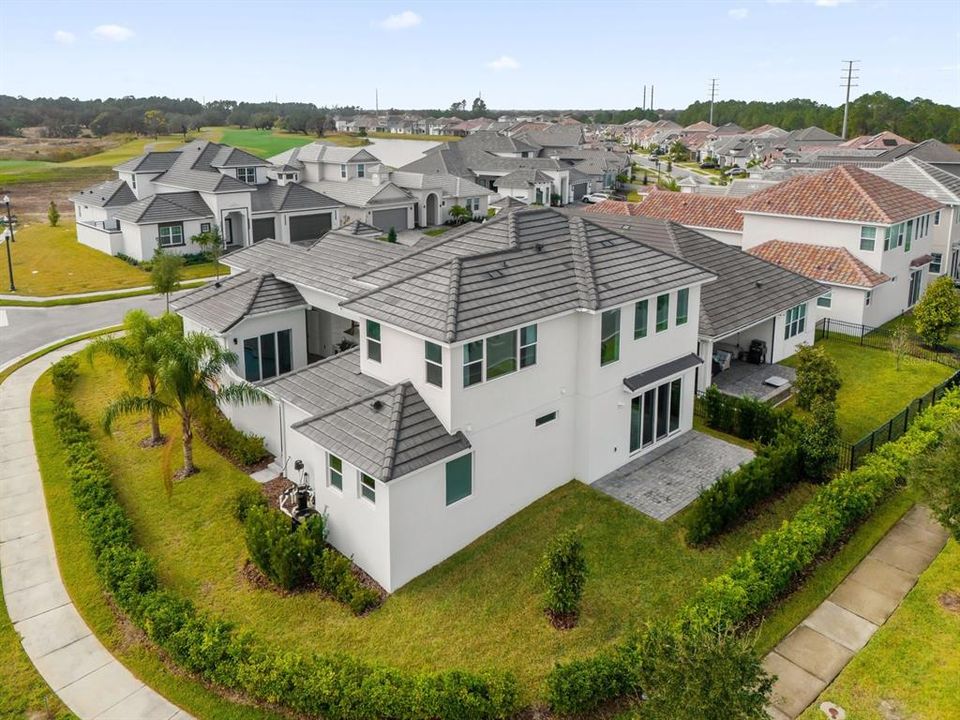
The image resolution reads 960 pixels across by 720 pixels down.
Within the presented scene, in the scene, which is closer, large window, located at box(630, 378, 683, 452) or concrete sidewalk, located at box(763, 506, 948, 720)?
concrete sidewalk, located at box(763, 506, 948, 720)

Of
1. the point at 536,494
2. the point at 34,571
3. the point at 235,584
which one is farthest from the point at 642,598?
the point at 34,571

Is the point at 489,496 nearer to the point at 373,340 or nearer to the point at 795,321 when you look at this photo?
the point at 373,340

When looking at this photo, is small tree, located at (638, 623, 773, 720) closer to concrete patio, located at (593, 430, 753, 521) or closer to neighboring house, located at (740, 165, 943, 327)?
concrete patio, located at (593, 430, 753, 521)

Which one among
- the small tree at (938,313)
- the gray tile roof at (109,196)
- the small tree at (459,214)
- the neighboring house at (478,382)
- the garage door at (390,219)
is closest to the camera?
the neighboring house at (478,382)

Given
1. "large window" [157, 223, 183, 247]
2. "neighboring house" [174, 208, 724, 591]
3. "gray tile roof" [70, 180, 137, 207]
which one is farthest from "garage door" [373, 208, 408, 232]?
"neighboring house" [174, 208, 724, 591]

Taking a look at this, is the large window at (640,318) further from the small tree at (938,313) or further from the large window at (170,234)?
the large window at (170,234)

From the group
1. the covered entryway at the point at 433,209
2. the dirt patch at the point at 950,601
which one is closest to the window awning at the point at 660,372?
the dirt patch at the point at 950,601
